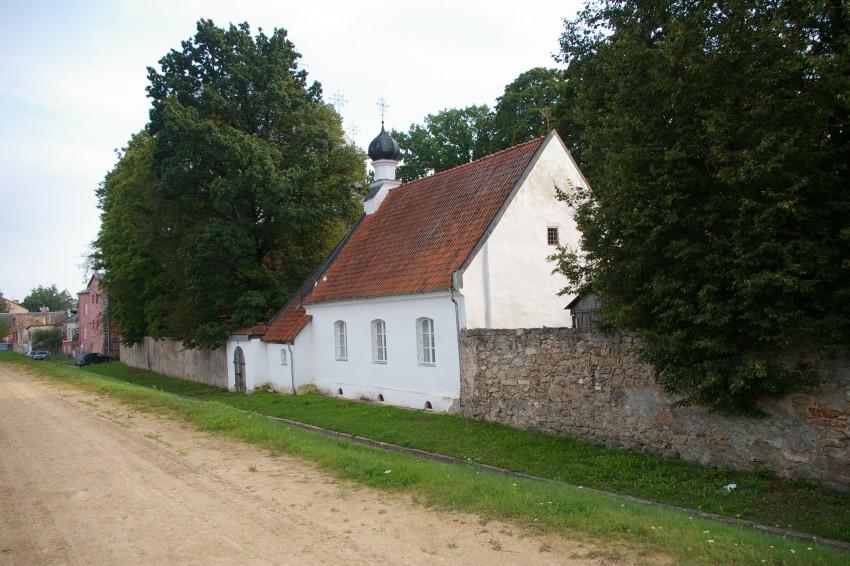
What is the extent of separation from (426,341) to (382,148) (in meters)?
10.7

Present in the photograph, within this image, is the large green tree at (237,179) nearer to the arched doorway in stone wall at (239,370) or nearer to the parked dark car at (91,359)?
the arched doorway in stone wall at (239,370)

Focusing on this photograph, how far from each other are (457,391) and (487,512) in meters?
8.51

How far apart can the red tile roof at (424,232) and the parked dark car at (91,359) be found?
37250 mm

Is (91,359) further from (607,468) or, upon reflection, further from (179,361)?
(607,468)

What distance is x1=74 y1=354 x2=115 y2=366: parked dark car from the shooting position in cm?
5094

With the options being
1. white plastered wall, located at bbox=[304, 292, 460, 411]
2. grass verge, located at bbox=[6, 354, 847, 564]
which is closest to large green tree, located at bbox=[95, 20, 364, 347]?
white plastered wall, located at bbox=[304, 292, 460, 411]

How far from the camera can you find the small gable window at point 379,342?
743 inches

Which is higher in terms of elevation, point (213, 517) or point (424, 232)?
point (424, 232)

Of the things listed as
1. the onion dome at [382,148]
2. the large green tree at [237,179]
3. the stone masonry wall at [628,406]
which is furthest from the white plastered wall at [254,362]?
the stone masonry wall at [628,406]

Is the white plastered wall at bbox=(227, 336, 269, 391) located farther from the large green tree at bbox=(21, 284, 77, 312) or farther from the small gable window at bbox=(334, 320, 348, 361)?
the large green tree at bbox=(21, 284, 77, 312)

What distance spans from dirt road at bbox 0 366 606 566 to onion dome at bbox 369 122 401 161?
15609 mm

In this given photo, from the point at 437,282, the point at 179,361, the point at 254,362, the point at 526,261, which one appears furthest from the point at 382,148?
the point at 179,361

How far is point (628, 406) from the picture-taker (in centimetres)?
1101

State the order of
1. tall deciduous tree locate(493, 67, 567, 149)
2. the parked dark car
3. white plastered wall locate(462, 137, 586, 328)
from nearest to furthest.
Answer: white plastered wall locate(462, 137, 586, 328)
tall deciduous tree locate(493, 67, 567, 149)
the parked dark car
